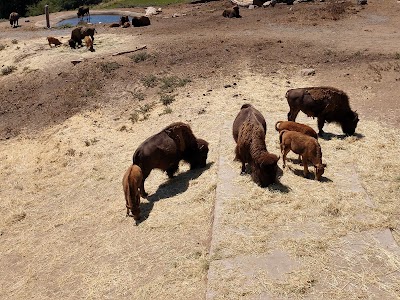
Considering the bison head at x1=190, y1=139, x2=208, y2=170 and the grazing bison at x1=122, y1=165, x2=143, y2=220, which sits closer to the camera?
the grazing bison at x1=122, y1=165, x2=143, y2=220

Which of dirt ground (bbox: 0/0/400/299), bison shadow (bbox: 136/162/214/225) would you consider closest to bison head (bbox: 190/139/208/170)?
bison shadow (bbox: 136/162/214/225)

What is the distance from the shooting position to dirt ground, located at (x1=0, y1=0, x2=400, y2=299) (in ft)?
25.7

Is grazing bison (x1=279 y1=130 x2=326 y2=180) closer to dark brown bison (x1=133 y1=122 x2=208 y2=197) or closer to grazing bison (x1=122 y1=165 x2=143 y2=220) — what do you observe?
dark brown bison (x1=133 y1=122 x2=208 y2=197)

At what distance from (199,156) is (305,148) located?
265 cm

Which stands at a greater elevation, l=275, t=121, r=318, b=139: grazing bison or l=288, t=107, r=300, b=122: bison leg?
l=275, t=121, r=318, b=139: grazing bison

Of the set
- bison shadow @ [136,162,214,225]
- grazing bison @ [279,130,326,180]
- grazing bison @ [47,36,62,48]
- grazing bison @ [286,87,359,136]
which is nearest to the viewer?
grazing bison @ [279,130,326,180]

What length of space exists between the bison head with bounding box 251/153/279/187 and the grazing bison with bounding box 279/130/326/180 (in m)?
0.87

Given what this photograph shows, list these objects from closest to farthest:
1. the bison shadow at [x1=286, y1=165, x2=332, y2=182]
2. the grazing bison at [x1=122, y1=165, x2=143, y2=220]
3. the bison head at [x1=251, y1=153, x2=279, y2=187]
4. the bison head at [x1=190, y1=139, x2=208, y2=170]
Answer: the bison head at [x1=251, y1=153, x2=279, y2=187] < the grazing bison at [x1=122, y1=165, x2=143, y2=220] < the bison shadow at [x1=286, y1=165, x2=332, y2=182] < the bison head at [x1=190, y1=139, x2=208, y2=170]

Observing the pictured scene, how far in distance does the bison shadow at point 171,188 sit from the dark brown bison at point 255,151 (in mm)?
1363

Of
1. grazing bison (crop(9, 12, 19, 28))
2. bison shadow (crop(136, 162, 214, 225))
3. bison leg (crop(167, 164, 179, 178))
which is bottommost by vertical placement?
bison shadow (crop(136, 162, 214, 225))

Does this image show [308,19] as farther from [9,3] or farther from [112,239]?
[9,3]

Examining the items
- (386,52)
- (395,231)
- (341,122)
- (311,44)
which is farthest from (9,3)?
(395,231)

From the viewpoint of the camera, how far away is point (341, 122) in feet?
39.8

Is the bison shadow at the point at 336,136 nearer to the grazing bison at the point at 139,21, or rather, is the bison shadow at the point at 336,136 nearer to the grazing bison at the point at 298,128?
the grazing bison at the point at 298,128
